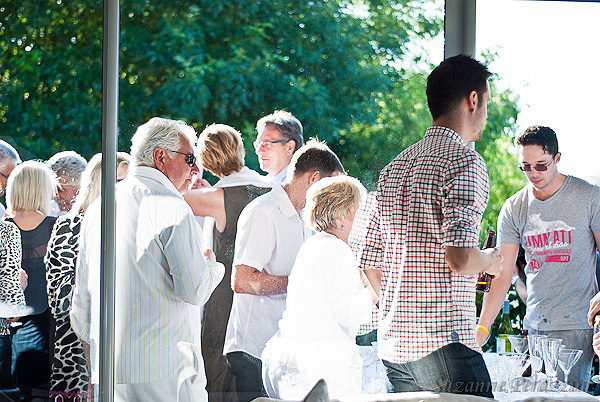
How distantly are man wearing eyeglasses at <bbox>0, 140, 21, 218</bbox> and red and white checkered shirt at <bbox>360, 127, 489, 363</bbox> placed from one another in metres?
1.72

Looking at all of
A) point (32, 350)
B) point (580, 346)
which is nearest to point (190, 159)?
point (32, 350)

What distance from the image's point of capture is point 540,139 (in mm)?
3600

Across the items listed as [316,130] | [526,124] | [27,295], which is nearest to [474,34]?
[526,124]

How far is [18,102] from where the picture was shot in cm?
320

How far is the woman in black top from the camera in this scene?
10.6 ft

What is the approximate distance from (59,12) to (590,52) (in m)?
2.61

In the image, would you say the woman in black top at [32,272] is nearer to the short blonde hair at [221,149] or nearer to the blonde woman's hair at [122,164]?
the blonde woman's hair at [122,164]

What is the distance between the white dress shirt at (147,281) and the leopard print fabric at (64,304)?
0.22 ft

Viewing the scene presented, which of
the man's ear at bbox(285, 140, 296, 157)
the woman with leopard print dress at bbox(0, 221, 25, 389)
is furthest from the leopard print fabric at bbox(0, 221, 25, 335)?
the man's ear at bbox(285, 140, 296, 157)

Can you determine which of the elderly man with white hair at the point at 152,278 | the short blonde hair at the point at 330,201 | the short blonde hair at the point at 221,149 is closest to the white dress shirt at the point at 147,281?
the elderly man with white hair at the point at 152,278

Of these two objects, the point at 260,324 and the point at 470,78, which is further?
the point at 260,324

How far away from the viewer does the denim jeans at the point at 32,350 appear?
3.21 m

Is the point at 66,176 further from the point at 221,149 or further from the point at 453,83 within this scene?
the point at 453,83

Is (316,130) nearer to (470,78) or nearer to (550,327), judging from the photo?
(470,78)
